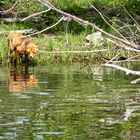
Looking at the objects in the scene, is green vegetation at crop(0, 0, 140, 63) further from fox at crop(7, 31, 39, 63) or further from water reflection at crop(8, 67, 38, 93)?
water reflection at crop(8, 67, 38, 93)

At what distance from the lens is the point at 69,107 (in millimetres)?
13281

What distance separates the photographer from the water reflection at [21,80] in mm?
16031

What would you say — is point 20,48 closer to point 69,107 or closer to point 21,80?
point 21,80

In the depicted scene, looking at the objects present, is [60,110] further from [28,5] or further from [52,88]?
[28,5]

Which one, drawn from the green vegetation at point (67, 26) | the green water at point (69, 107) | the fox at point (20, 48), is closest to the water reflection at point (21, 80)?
the green water at point (69, 107)

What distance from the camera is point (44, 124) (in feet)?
37.9

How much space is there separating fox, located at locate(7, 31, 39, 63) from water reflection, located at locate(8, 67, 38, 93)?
0.92 metres

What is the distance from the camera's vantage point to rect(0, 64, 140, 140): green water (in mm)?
10852

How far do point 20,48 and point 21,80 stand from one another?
513cm

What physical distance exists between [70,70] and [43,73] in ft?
3.96

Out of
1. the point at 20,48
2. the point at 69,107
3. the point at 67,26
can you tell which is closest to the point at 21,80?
the point at 69,107

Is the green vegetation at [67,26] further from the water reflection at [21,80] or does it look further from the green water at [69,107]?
the green water at [69,107]

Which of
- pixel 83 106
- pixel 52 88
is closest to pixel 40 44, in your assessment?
pixel 52 88

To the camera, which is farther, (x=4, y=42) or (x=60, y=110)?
(x=4, y=42)
